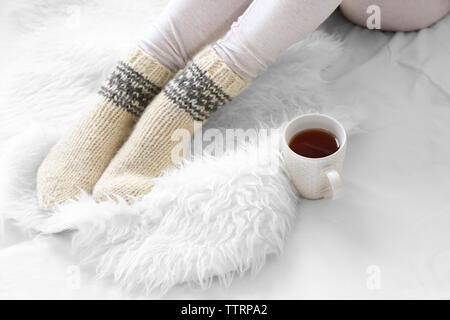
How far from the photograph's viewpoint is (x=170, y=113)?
28.7 inches

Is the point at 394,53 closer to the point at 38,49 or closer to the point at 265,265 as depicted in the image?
the point at 265,265

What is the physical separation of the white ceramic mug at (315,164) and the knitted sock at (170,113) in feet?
0.47

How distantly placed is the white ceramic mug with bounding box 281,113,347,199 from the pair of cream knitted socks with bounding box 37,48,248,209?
0.47 ft

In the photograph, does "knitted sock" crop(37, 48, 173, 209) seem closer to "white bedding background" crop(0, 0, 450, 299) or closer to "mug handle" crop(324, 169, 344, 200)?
"white bedding background" crop(0, 0, 450, 299)

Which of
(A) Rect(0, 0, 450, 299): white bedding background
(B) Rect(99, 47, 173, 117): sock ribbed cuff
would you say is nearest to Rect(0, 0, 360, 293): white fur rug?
(A) Rect(0, 0, 450, 299): white bedding background

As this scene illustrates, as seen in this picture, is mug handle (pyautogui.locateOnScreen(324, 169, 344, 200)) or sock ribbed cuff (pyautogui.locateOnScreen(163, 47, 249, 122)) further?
sock ribbed cuff (pyautogui.locateOnScreen(163, 47, 249, 122))

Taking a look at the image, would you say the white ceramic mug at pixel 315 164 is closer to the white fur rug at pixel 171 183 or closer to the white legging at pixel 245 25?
the white fur rug at pixel 171 183

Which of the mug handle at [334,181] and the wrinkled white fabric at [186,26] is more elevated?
the wrinkled white fabric at [186,26]

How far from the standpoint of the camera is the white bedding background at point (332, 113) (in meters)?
0.64

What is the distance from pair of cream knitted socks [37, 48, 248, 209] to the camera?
0.72 meters

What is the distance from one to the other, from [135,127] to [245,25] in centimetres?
24

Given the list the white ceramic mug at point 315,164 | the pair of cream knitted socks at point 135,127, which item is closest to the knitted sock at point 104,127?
the pair of cream knitted socks at point 135,127

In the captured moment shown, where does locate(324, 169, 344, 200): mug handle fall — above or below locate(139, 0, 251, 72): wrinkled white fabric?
below

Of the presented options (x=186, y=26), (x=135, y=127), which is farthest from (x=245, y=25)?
(x=135, y=127)
